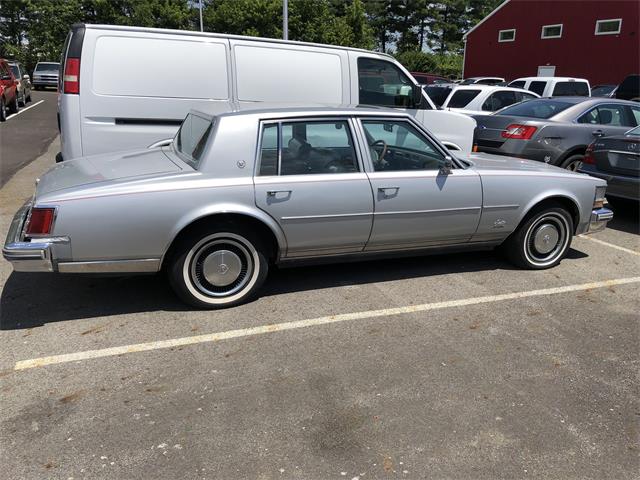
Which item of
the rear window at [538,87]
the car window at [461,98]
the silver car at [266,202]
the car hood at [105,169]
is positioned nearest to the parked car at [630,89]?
the rear window at [538,87]

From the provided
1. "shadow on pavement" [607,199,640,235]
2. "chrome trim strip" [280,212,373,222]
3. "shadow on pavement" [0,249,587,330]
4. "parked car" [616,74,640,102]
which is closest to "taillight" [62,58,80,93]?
"shadow on pavement" [0,249,587,330]

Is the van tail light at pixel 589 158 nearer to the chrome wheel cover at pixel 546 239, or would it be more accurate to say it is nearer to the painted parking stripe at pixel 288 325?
the chrome wheel cover at pixel 546 239

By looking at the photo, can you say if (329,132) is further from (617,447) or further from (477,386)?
(617,447)

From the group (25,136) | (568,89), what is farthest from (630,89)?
(25,136)

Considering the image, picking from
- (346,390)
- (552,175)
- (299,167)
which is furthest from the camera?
(552,175)

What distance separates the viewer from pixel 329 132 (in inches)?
175

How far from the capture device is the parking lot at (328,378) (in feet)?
8.78

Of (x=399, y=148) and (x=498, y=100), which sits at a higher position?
(x=498, y=100)

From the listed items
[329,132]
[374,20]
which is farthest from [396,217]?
[374,20]

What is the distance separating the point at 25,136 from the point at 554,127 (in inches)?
481

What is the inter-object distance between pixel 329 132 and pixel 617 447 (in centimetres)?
288

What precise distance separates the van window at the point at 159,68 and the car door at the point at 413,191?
254 centimetres

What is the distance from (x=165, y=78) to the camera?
6141mm

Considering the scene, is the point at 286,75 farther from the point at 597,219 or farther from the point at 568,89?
the point at 568,89
